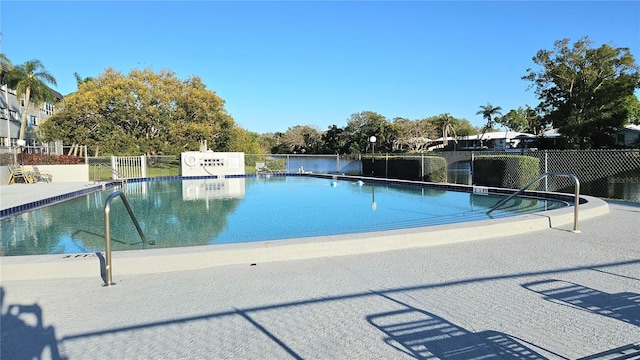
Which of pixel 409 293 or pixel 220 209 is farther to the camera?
pixel 220 209

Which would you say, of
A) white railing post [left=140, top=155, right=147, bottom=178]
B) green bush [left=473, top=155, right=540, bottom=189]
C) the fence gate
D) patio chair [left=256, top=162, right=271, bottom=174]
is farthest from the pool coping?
patio chair [left=256, top=162, right=271, bottom=174]

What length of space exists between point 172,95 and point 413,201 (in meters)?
21.4

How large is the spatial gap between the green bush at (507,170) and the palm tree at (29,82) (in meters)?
29.9

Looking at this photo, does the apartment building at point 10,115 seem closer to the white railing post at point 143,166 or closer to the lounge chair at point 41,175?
the lounge chair at point 41,175

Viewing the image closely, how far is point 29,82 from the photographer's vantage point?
2825cm

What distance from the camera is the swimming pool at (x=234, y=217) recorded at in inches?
253

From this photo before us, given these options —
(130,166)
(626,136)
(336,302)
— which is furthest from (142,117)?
(626,136)

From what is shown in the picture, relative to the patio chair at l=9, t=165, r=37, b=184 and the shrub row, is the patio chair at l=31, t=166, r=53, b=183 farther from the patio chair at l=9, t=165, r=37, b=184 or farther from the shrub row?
the shrub row

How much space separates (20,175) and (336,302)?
59.1 ft

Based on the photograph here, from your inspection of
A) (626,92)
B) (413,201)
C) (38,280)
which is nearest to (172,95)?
(413,201)

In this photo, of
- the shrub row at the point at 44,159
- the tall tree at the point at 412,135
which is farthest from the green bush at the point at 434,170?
the tall tree at the point at 412,135

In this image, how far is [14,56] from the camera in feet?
92.4

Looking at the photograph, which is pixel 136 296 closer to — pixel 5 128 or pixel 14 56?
pixel 5 128

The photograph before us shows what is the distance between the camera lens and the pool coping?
3836 millimetres
